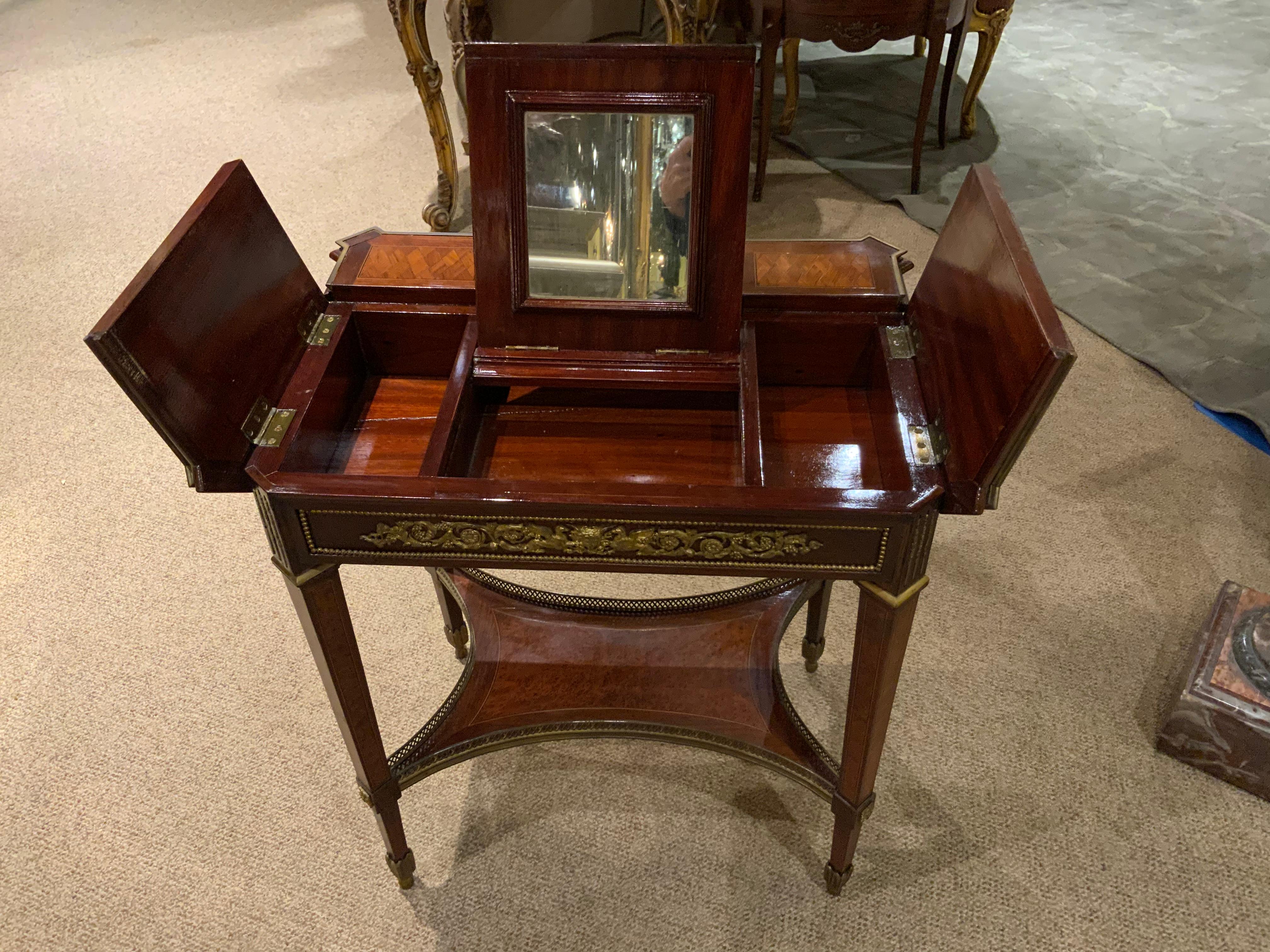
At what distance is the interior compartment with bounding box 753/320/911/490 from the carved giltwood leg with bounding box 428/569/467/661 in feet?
2.33

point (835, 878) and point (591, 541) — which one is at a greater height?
point (591, 541)

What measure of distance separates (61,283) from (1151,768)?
289cm

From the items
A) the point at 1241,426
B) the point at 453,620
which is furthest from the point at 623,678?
the point at 1241,426

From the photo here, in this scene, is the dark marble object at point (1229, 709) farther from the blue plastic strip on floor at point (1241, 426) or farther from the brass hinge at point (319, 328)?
the brass hinge at point (319, 328)

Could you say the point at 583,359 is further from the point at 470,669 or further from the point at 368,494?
the point at 470,669

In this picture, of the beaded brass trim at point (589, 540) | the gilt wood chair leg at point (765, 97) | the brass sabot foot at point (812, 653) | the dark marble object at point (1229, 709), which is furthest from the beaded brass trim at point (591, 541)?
the gilt wood chair leg at point (765, 97)

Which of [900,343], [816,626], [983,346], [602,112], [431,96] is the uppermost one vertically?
[602,112]

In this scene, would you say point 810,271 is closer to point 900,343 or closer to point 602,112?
point 900,343

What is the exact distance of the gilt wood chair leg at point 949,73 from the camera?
296 cm

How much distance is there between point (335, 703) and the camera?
1.19 metres

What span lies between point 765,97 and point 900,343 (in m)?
1.73

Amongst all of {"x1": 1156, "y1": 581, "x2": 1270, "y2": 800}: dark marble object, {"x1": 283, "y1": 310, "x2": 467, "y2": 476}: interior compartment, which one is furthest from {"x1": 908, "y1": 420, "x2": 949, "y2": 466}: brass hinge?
{"x1": 1156, "y1": 581, "x2": 1270, "y2": 800}: dark marble object

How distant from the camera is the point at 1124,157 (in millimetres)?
3258

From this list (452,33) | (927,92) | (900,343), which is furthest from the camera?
(927,92)
